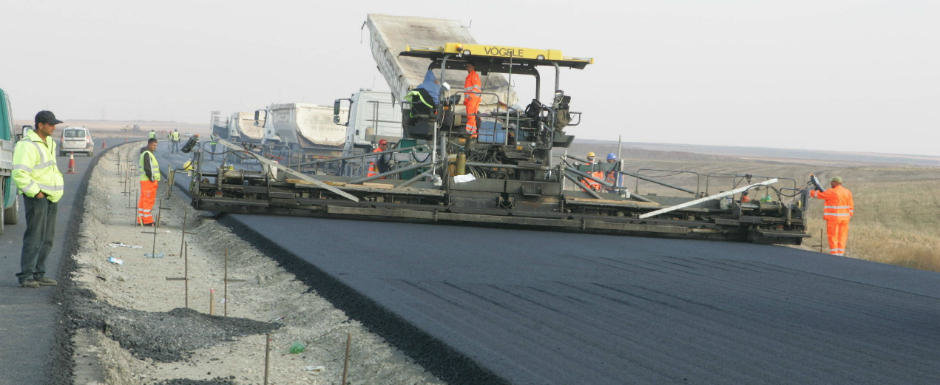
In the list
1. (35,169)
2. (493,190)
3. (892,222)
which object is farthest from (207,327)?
(892,222)

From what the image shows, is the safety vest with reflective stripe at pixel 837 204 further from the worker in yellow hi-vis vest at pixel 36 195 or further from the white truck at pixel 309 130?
the white truck at pixel 309 130

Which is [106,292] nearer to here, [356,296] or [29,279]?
[29,279]

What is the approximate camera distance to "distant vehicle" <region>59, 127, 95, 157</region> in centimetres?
3531

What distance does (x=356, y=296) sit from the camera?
706 centimetres

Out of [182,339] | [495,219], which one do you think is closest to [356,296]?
[182,339]

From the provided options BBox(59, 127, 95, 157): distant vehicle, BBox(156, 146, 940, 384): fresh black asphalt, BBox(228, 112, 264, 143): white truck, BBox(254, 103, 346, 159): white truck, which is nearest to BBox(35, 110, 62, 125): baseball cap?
BBox(156, 146, 940, 384): fresh black asphalt

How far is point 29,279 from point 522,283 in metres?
3.92

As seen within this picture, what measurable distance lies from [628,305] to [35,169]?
15.3 ft

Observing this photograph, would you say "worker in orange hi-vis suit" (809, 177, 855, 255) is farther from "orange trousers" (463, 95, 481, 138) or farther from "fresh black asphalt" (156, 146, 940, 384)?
"orange trousers" (463, 95, 481, 138)

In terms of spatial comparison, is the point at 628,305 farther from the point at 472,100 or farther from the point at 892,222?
the point at 892,222

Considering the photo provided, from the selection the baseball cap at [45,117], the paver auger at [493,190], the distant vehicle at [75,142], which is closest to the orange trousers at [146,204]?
the paver auger at [493,190]

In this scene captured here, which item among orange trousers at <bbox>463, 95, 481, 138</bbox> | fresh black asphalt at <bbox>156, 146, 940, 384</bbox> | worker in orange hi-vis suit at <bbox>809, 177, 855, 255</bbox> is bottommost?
fresh black asphalt at <bbox>156, 146, 940, 384</bbox>

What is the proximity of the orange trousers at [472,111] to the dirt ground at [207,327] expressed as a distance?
11.6 feet

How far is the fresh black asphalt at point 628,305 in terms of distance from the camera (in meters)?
5.16
